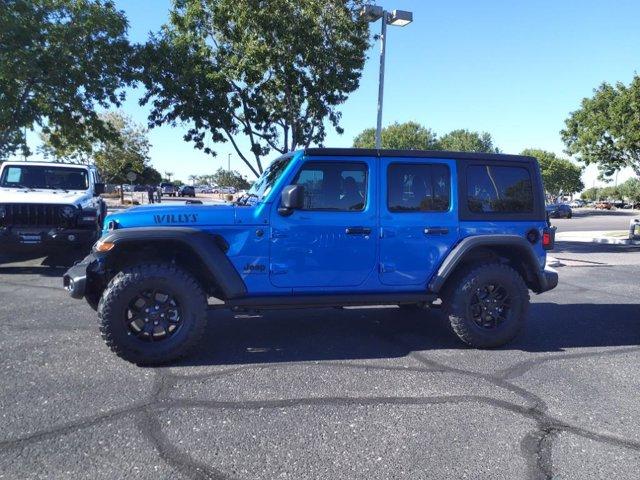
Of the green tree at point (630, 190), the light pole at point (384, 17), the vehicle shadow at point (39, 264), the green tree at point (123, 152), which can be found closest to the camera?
the vehicle shadow at point (39, 264)

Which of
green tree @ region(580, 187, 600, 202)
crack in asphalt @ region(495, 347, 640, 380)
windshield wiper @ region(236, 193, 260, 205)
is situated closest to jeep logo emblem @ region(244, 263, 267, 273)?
windshield wiper @ region(236, 193, 260, 205)

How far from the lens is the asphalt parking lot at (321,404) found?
2809mm

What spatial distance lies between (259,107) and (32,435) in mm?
13051

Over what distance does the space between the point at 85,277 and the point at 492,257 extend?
398 centimetres

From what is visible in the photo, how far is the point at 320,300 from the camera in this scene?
15.2 feet

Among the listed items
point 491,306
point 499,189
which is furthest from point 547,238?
point 491,306

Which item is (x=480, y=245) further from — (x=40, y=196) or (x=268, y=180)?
(x=40, y=196)

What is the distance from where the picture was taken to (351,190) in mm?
4770

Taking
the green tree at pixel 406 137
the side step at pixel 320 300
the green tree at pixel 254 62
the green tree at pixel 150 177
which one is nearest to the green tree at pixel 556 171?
the green tree at pixel 406 137

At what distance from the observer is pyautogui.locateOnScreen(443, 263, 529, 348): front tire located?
490cm

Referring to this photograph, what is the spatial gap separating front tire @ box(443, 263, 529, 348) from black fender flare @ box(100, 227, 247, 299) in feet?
6.98

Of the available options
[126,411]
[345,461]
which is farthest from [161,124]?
[345,461]

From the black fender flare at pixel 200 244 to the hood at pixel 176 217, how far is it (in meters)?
0.10

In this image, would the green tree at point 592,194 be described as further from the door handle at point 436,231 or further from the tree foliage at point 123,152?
the door handle at point 436,231
